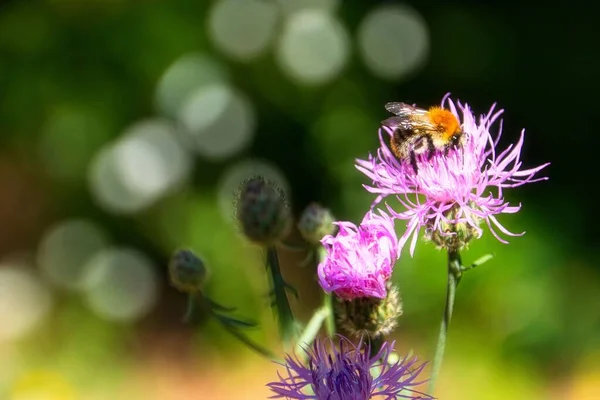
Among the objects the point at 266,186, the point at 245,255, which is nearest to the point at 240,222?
the point at 266,186

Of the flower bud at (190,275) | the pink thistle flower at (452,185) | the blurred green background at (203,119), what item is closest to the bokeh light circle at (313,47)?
the blurred green background at (203,119)

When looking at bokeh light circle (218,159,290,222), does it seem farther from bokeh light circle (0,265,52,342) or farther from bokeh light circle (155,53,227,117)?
bokeh light circle (0,265,52,342)

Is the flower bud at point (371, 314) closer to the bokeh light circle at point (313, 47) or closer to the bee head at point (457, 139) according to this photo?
the bee head at point (457, 139)

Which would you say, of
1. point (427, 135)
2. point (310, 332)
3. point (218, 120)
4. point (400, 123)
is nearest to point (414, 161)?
point (427, 135)

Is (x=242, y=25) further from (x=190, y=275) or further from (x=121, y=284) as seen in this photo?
(x=190, y=275)

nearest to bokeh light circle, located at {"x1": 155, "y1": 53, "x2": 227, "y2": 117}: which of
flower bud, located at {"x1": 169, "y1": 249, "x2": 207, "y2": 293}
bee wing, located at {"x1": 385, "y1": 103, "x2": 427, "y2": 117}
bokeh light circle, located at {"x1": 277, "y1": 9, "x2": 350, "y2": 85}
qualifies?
bokeh light circle, located at {"x1": 277, "y1": 9, "x2": 350, "y2": 85}

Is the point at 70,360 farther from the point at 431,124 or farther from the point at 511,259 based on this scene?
the point at 431,124
